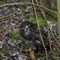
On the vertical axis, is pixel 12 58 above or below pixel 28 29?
below

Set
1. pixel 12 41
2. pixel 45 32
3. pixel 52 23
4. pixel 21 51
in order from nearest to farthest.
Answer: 1. pixel 21 51
2. pixel 12 41
3. pixel 45 32
4. pixel 52 23

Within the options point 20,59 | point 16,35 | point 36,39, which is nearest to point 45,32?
point 36,39

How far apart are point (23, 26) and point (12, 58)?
132cm

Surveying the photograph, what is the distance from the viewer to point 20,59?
4328 millimetres

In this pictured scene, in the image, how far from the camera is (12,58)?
4.41 meters

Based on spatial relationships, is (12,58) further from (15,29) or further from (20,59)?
(15,29)

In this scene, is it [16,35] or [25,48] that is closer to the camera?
[25,48]

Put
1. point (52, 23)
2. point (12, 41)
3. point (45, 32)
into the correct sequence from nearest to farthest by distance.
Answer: point (12, 41) → point (45, 32) → point (52, 23)

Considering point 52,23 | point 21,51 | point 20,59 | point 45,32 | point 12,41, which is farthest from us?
point 52,23

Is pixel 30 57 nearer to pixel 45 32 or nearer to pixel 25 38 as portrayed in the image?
pixel 25 38

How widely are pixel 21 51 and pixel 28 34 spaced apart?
2.39ft

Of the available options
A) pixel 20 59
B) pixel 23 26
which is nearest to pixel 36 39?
pixel 23 26

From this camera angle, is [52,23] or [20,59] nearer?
[20,59]

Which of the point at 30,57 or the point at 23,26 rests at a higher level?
the point at 23,26
